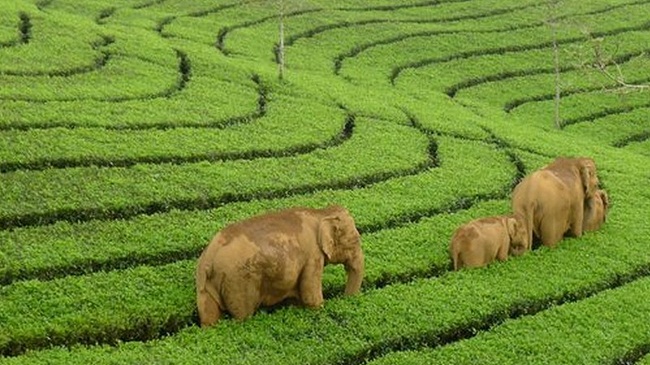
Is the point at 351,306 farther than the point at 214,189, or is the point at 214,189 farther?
the point at 214,189

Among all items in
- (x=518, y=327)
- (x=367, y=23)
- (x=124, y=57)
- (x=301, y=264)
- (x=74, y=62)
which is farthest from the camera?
(x=367, y=23)

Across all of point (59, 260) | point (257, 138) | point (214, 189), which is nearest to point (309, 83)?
point (257, 138)

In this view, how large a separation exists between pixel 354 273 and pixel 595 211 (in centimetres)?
576

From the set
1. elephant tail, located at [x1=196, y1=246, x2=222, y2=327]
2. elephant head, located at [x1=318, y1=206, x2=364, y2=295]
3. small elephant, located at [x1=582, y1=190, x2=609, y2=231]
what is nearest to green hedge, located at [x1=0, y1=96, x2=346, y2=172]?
elephant tail, located at [x1=196, y1=246, x2=222, y2=327]

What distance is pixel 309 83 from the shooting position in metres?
25.5

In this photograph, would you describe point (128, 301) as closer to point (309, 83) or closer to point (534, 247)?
point (534, 247)

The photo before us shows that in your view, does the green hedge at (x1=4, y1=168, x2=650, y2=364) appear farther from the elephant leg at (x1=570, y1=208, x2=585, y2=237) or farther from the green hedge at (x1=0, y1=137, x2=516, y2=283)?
the green hedge at (x1=0, y1=137, x2=516, y2=283)

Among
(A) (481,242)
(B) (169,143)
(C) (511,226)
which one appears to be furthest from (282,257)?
(B) (169,143)

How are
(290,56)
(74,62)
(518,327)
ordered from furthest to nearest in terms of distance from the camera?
(290,56)
(74,62)
(518,327)

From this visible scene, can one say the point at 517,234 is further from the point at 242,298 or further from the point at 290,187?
the point at 242,298

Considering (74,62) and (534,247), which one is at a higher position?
(74,62)

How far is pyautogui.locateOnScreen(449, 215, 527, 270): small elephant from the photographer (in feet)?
44.6

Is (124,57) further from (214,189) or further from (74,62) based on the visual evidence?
(214,189)

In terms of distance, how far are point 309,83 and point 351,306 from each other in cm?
1433
